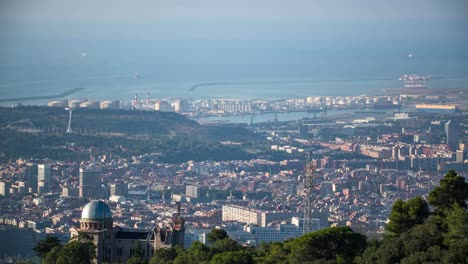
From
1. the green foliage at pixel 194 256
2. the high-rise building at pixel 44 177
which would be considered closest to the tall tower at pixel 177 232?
the green foliage at pixel 194 256

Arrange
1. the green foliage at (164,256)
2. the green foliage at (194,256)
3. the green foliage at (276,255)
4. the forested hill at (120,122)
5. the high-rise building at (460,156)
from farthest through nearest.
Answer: the forested hill at (120,122), the high-rise building at (460,156), the green foliage at (164,256), the green foliage at (194,256), the green foliage at (276,255)

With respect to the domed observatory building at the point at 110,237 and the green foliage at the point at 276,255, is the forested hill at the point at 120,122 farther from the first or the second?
the green foliage at the point at 276,255

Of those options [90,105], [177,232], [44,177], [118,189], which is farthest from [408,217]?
[90,105]

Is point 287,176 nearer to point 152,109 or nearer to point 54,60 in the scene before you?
point 152,109

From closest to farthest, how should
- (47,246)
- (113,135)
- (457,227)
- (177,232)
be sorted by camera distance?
(457,227)
(47,246)
(177,232)
(113,135)

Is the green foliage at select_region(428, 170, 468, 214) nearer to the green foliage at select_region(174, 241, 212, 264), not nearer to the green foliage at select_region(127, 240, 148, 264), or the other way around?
the green foliage at select_region(174, 241, 212, 264)

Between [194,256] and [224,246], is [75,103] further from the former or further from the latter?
[194,256]

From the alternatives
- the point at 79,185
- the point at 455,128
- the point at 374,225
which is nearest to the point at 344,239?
the point at 374,225
